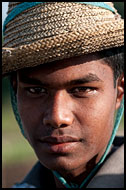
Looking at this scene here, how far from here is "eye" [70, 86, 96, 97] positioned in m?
2.08

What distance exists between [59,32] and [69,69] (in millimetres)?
212

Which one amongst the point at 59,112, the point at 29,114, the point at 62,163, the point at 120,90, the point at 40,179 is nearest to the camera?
the point at 59,112

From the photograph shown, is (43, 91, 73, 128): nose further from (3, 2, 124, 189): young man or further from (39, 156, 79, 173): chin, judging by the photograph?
(39, 156, 79, 173): chin

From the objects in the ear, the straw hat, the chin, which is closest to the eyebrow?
the straw hat

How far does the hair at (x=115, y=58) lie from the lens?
212 cm

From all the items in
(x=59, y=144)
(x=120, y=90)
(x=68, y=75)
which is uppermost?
(x=68, y=75)

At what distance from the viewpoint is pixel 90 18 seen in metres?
2.03

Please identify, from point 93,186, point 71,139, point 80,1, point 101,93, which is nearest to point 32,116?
point 71,139

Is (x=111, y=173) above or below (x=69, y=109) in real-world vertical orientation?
below

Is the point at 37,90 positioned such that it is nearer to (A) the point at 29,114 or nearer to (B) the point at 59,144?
(A) the point at 29,114

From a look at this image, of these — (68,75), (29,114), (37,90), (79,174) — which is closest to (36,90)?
(37,90)

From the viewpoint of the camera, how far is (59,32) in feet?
6.52

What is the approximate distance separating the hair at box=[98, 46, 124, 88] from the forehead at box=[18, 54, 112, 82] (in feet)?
0.17

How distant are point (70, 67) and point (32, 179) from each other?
1083 mm
